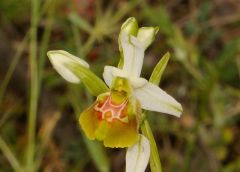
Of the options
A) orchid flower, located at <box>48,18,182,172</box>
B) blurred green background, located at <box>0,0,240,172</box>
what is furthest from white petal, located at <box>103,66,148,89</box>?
blurred green background, located at <box>0,0,240,172</box>

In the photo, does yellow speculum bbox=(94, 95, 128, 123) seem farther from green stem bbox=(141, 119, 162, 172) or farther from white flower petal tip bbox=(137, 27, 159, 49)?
white flower petal tip bbox=(137, 27, 159, 49)

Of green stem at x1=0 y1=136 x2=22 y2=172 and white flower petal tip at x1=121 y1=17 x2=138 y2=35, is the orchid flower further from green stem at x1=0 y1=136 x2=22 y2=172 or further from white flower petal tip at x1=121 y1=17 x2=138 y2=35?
green stem at x1=0 y1=136 x2=22 y2=172

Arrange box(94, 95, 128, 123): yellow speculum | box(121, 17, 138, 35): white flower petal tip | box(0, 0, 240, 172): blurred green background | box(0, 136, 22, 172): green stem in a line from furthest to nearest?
1. box(0, 0, 240, 172): blurred green background
2. box(0, 136, 22, 172): green stem
3. box(94, 95, 128, 123): yellow speculum
4. box(121, 17, 138, 35): white flower petal tip

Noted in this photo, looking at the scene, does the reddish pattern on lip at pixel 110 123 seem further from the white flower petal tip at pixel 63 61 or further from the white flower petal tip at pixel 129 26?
the white flower petal tip at pixel 129 26

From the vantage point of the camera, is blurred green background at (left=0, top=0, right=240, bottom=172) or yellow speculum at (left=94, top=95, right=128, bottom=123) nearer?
yellow speculum at (left=94, top=95, right=128, bottom=123)

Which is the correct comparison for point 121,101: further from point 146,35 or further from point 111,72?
point 146,35

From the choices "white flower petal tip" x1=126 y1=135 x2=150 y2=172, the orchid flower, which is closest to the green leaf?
the orchid flower

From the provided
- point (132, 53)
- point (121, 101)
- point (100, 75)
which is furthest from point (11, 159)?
point (132, 53)

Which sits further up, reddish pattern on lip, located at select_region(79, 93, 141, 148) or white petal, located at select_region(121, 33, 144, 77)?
Result: white petal, located at select_region(121, 33, 144, 77)

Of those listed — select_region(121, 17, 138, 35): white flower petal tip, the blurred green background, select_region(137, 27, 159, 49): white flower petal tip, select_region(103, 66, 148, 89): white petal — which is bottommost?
the blurred green background

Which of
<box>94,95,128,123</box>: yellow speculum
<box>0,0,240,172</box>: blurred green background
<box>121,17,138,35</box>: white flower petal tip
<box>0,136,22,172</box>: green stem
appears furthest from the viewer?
<box>0,0,240,172</box>: blurred green background
